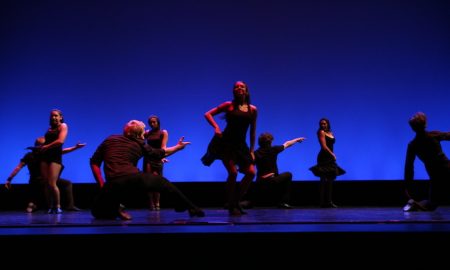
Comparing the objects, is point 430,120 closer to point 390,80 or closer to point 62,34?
point 390,80

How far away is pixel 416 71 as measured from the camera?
7938 millimetres

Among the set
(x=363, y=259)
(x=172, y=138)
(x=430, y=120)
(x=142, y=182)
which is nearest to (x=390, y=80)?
(x=430, y=120)

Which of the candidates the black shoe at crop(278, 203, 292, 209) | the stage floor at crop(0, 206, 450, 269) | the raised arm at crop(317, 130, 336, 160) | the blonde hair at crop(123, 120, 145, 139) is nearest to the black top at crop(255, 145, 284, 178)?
the black shoe at crop(278, 203, 292, 209)

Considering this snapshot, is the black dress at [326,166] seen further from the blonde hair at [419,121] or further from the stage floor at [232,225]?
the stage floor at [232,225]

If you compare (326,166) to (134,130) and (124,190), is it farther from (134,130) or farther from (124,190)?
(124,190)

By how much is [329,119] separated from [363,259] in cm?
571

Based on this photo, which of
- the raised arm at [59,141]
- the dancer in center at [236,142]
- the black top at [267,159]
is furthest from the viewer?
the black top at [267,159]

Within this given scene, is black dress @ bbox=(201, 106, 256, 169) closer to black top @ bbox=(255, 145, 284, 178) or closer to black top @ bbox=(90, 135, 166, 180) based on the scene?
black top @ bbox=(90, 135, 166, 180)

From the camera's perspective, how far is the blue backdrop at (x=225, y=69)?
7906 mm

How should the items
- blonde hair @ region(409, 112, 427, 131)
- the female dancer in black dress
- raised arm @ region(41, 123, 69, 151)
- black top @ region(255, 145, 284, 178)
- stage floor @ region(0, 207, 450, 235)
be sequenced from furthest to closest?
the female dancer in black dress, black top @ region(255, 145, 284, 178), raised arm @ region(41, 123, 69, 151), blonde hair @ region(409, 112, 427, 131), stage floor @ region(0, 207, 450, 235)

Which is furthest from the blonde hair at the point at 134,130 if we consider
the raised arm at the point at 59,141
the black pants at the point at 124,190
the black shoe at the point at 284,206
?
the black shoe at the point at 284,206

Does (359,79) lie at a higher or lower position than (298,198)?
higher

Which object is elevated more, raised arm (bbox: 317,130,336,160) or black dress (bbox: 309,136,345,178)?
raised arm (bbox: 317,130,336,160)

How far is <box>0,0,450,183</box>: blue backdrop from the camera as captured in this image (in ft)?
25.9
